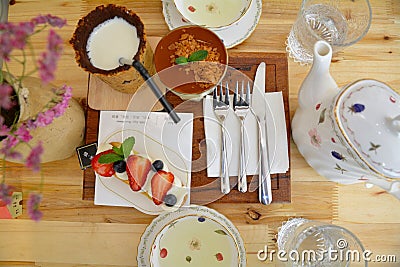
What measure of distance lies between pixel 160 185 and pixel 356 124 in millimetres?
384

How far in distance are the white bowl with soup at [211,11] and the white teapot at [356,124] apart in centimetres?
26

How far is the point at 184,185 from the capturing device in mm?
852

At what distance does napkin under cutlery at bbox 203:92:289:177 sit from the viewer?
855mm

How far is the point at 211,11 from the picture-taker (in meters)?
0.92

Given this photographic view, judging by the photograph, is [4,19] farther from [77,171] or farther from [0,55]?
[0,55]

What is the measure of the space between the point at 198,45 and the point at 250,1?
0.49 feet

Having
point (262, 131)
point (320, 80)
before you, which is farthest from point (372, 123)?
point (262, 131)

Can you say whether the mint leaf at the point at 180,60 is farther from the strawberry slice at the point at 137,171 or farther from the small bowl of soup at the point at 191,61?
the strawberry slice at the point at 137,171

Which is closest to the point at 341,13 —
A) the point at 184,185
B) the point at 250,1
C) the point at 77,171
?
the point at 250,1

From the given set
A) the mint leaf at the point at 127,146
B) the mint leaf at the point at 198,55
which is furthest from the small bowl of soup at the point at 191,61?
the mint leaf at the point at 127,146

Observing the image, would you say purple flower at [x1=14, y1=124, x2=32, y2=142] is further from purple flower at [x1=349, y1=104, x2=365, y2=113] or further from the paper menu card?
purple flower at [x1=349, y1=104, x2=365, y2=113]

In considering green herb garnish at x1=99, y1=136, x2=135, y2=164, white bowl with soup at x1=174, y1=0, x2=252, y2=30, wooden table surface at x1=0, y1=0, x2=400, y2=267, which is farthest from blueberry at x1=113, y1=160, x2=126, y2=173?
white bowl with soup at x1=174, y1=0, x2=252, y2=30

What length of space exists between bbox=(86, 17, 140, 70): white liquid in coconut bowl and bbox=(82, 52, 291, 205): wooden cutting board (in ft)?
0.33

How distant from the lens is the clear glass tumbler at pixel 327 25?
0.87 metres
